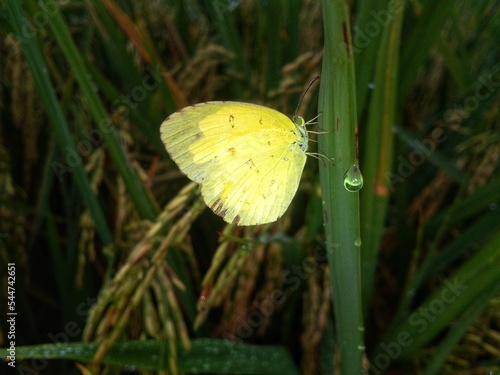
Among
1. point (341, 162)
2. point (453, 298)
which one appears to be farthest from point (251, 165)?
point (453, 298)

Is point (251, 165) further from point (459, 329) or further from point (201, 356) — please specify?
point (459, 329)

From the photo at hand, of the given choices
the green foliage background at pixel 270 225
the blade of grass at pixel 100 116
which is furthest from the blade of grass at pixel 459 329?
the blade of grass at pixel 100 116

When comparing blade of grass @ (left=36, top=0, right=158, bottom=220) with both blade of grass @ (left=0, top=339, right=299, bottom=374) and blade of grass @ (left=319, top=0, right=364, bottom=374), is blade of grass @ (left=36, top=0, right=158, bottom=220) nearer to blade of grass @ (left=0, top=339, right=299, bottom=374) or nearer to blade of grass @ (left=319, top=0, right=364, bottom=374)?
blade of grass @ (left=0, top=339, right=299, bottom=374)

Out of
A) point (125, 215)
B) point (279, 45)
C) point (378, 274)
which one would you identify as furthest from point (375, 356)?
point (279, 45)

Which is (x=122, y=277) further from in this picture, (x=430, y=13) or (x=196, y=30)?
(x=196, y=30)

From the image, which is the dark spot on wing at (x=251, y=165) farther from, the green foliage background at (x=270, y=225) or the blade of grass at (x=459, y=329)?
the blade of grass at (x=459, y=329)
